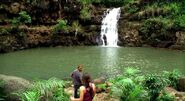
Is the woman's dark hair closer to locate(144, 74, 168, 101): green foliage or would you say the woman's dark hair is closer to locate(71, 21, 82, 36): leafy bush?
locate(144, 74, 168, 101): green foliage

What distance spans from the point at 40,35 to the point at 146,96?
30.3 metres

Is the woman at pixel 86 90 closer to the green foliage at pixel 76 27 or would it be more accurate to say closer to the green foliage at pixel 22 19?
the green foliage at pixel 22 19

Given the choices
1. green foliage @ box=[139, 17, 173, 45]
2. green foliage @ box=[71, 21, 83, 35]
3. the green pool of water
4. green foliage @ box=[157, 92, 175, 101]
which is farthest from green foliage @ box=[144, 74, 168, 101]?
green foliage @ box=[71, 21, 83, 35]

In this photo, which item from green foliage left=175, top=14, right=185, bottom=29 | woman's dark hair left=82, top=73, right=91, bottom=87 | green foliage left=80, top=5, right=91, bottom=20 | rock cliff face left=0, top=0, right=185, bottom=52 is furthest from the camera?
green foliage left=80, top=5, right=91, bottom=20

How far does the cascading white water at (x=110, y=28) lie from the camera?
4322 centimetres

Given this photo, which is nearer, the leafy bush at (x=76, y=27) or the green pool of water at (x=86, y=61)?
the green pool of water at (x=86, y=61)

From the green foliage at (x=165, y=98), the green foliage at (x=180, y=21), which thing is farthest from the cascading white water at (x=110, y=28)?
the green foliage at (x=165, y=98)

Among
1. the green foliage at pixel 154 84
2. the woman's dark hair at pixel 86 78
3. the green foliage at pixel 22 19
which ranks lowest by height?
the green foliage at pixel 154 84

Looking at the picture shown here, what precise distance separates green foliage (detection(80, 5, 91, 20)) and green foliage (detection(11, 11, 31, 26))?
5.99 metres

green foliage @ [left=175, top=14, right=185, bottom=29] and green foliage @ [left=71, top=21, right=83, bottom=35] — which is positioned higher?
green foliage @ [left=175, top=14, right=185, bottom=29]

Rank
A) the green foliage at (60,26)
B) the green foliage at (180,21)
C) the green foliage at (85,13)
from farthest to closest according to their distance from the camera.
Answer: the green foliage at (85,13), the green foliage at (60,26), the green foliage at (180,21)

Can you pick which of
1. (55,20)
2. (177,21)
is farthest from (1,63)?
(177,21)

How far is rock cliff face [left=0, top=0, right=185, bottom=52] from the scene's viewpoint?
40.4 metres

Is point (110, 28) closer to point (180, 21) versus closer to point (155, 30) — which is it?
point (155, 30)
